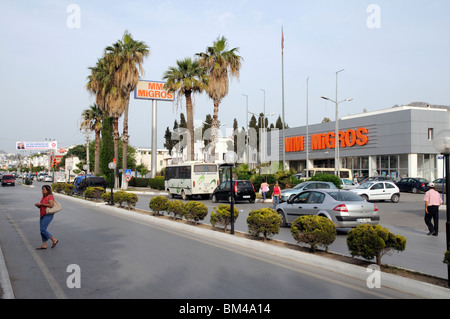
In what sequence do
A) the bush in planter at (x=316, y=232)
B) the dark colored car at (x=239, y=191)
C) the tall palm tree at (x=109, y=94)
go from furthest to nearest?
the tall palm tree at (x=109, y=94) → the dark colored car at (x=239, y=191) → the bush in planter at (x=316, y=232)

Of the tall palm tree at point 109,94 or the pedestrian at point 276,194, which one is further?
the tall palm tree at point 109,94

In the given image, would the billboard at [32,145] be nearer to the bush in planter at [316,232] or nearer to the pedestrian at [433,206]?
the pedestrian at [433,206]

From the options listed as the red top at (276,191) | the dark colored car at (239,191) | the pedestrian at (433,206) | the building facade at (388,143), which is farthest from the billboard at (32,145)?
the pedestrian at (433,206)

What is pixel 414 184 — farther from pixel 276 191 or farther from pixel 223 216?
pixel 223 216

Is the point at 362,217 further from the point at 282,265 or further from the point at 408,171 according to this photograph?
the point at 408,171

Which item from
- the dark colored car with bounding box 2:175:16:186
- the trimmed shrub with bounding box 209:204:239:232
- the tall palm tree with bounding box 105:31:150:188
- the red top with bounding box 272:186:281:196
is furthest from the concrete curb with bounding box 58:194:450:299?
the dark colored car with bounding box 2:175:16:186

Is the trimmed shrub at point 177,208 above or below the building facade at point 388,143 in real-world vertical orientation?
below

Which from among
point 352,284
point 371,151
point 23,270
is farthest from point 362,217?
point 371,151

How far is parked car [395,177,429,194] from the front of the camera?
130 feet

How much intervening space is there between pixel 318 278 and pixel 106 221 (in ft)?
37.9

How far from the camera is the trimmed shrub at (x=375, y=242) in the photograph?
7.78 m

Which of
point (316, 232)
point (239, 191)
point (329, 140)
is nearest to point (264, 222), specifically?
point (316, 232)

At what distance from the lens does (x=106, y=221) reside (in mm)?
17203

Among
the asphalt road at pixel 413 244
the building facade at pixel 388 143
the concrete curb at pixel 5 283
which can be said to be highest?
the building facade at pixel 388 143
